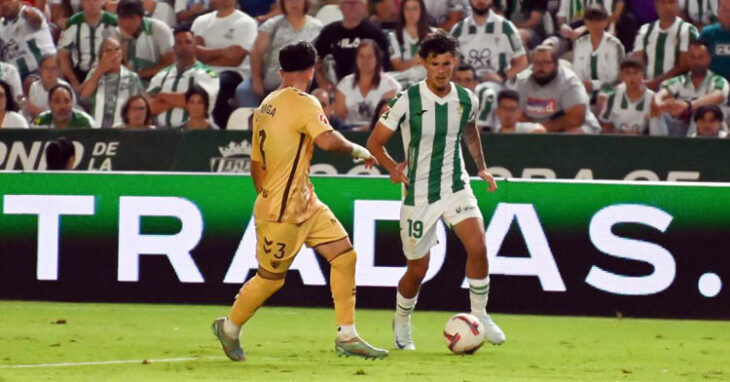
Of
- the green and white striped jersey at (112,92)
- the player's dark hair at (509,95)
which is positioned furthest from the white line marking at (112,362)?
the green and white striped jersey at (112,92)

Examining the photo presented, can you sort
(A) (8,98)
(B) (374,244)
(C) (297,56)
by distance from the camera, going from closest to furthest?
(C) (297,56), (B) (374,244), (A) (8,98)

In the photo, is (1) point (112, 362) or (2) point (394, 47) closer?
(1) point (112, 362)

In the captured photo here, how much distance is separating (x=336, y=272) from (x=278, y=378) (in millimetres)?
1131

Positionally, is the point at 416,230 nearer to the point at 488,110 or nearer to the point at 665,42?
the point at 488,110

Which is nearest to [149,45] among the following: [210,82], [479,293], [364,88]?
[210,82]

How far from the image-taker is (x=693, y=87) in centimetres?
1698

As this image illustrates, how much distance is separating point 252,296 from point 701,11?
10.3 meters

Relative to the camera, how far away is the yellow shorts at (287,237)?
9.63 meters

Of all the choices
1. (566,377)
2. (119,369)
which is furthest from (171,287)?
(566,377)

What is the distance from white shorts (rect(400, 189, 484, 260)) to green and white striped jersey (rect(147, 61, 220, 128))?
24.4ft

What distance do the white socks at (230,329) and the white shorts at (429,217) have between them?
1.52 meters

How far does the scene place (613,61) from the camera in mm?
17719

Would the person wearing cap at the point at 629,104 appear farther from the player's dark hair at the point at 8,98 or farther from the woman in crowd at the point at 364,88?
the player's dark hair at the point at 8,98

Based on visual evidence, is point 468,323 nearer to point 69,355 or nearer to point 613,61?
point 69,355
